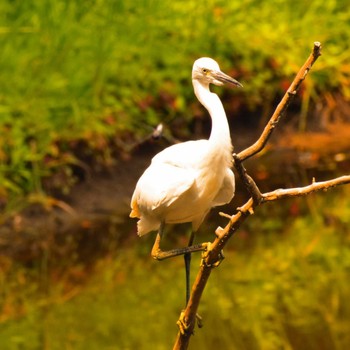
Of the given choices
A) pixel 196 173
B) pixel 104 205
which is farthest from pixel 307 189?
pixel 104 205

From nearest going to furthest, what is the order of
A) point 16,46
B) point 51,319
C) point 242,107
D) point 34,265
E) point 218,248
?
1. point 218,248
2. point 51,319
3. point 34,265
4. point 16,46
5. point 242,107

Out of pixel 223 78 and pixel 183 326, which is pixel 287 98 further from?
pixel 183 326

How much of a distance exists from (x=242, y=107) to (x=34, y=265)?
2.85 metres

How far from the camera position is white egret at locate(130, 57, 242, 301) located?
8.10 ft

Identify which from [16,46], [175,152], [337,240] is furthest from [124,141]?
[175,152]

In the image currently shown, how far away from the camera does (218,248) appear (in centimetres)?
249

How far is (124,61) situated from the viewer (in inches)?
307

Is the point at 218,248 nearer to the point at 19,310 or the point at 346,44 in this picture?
the point at 19,310

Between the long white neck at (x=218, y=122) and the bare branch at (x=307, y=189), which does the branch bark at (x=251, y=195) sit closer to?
the bare branch at (x=307, y=189)

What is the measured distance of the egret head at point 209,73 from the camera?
97.7 inches

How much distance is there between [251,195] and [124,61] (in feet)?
18.3

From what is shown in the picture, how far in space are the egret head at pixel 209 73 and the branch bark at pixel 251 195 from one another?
0.92ft

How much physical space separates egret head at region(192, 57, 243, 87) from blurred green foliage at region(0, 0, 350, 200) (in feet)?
14.2

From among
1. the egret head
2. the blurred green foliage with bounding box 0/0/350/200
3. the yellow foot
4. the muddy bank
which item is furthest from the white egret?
the blurred green foliage with bounding box 0/0/350/200
